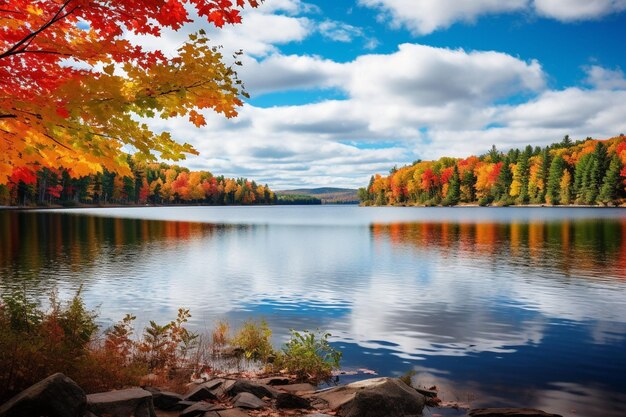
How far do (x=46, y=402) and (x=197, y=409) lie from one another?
3.16 meters

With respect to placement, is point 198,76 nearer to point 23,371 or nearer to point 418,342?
point 23,371

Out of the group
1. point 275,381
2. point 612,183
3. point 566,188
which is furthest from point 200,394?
point 566,188

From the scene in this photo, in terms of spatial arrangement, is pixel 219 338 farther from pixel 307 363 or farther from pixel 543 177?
pixel 543 177

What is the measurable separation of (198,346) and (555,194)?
199 m

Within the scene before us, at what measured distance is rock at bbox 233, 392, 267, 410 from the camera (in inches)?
427

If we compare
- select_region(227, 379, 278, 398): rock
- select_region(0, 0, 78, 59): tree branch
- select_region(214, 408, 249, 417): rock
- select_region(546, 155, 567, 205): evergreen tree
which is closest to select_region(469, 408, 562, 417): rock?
select_region(227, 379, 278, 398): rock

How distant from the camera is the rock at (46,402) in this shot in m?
7.63

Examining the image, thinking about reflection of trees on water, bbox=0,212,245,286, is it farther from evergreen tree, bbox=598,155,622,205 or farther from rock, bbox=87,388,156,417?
evergreen tree, bbox=598,155,622,205

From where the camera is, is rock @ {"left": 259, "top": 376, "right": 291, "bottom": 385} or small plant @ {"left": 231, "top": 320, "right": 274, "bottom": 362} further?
small plant @ {"left": 231, "top": 320, "right": 274, "bottom": 362}

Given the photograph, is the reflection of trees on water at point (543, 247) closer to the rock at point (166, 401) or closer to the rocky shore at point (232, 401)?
the rocky shore at point (232, 401)

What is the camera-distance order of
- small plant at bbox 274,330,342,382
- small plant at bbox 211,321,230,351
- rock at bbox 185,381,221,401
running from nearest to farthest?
1. rock at bbox 185,381,221,401
2. small plant at bbox 274,330,342,382
3. small plant at bbox 211,321,230,351

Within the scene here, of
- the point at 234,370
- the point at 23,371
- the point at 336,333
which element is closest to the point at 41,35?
the point at 23,371

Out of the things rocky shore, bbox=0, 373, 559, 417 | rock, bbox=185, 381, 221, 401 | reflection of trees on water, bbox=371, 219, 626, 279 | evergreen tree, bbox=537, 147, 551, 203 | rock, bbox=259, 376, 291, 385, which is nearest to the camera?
rocky shore, bbox=0, 373, 559, 417

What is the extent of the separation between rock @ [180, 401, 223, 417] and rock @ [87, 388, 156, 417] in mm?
921
